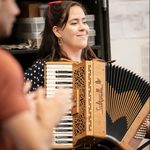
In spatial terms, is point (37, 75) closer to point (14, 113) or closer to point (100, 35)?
point (100, 35)

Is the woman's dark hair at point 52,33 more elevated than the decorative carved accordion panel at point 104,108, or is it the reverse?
the woman's dark hair at point 52,33

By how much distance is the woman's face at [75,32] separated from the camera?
2.69 metres

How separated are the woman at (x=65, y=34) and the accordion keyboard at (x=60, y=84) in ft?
0.80

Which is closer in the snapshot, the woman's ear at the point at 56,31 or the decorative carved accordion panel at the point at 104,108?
the decorative carved accordion panel at the point at 104,108

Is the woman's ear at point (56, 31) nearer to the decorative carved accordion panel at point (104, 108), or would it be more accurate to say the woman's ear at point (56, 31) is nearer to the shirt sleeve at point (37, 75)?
the shirt sleeve at point (37, 75)

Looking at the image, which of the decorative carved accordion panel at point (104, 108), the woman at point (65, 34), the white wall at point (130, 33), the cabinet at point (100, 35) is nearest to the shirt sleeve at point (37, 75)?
the woman at point (65, 34)

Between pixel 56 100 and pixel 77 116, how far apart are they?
1.02 m

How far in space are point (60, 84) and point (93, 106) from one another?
0.63 feet

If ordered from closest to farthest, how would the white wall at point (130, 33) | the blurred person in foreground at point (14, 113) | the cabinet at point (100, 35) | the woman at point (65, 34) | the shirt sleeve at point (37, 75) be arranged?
the blurred person in foreground at point (14, 113) < the shirt sleeve at point (37, 75) < the woman at point (65, 34) < the cabinet at point (100, 35) < the white wall at point (130, 33)

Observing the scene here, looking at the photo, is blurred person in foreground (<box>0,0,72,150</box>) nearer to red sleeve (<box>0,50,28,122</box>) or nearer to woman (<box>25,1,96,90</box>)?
red sleeve (<box>0,50,28,122</box>)

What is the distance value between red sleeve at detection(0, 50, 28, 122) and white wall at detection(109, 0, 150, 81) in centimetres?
236

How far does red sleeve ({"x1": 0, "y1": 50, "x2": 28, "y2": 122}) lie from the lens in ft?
3.92

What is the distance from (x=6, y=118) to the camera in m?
1.19

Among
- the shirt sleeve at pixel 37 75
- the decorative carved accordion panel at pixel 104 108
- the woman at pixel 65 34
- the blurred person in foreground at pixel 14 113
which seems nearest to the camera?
the blurred person in foreground at pixel 14 113
